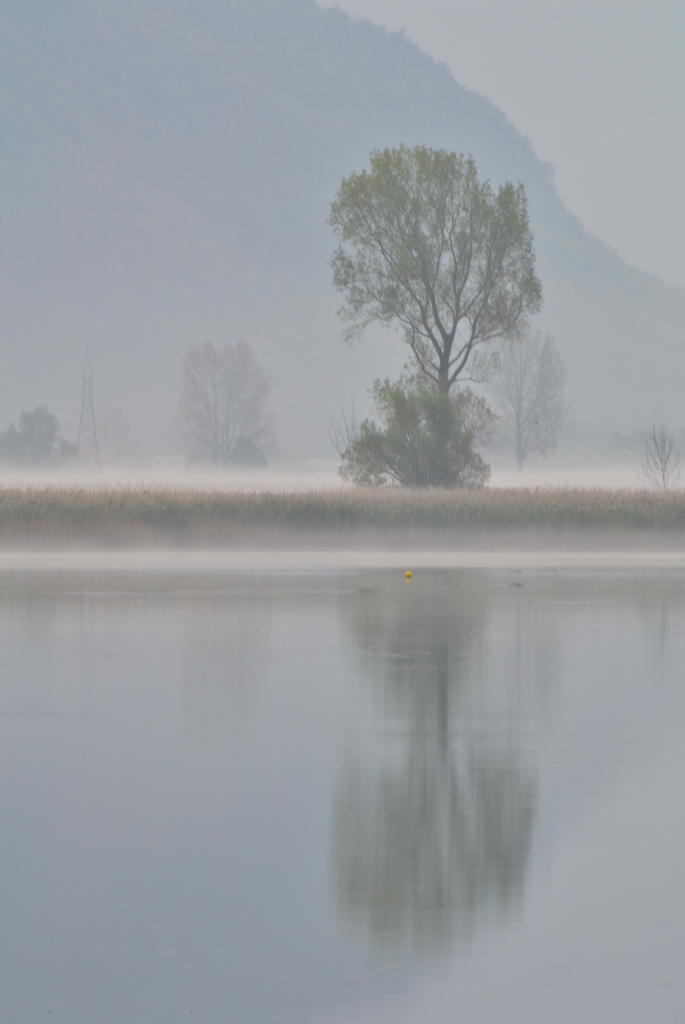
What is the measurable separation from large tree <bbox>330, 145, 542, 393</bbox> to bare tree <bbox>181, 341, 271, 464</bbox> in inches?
3425

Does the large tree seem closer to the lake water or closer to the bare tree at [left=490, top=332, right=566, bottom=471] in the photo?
the lake water

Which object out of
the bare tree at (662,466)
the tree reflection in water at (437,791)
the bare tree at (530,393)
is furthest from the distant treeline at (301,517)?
the bare tree at (530,393)

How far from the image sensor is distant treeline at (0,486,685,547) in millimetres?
34000

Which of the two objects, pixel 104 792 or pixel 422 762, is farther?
→ pixel 422 762

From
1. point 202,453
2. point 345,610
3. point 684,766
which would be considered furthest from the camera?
point 202,453

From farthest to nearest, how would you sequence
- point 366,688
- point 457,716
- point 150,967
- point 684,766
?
point 366,688, point 457,716, point 684,766, point 150,967

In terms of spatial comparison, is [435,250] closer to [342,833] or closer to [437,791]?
[437,791]

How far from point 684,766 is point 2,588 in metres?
14.7

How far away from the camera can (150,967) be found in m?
4.49

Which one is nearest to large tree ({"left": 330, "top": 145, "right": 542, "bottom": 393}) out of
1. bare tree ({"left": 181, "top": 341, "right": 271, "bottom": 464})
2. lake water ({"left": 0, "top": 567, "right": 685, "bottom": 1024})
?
lake water ({"left": 0, "top": 567, "right": 685, "bottom": 1024})

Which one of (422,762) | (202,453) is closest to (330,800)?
(422,762)

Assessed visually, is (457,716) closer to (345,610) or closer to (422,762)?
Answer: (422,762)

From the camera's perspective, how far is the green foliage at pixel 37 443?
112188 mm

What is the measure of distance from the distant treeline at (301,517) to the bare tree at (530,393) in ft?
233
